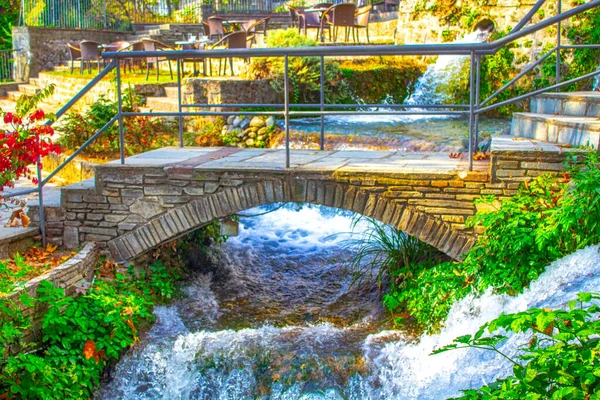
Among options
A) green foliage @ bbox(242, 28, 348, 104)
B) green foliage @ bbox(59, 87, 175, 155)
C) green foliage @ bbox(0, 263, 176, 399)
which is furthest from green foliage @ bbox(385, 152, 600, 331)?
green foliage @ bbox(242, 28, 348, 104)

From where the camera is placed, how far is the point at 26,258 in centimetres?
655

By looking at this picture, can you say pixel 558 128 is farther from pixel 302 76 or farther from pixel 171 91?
pixel 171 91

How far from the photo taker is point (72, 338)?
5.85 m

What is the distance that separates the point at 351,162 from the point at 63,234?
9.21 feet

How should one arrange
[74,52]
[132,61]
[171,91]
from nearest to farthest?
[171,91] → [132,61] → [74,52]

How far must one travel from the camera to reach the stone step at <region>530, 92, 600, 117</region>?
6.36m

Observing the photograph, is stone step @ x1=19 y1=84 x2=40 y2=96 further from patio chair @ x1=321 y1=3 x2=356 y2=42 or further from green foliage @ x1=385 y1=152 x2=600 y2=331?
green foliage @ x1=385 y1=152 x2=600 y2=331

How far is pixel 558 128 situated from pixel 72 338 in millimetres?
4280

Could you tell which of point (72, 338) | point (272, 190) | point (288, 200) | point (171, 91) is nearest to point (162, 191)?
point (272, 190)

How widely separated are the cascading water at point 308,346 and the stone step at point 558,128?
3.52ft

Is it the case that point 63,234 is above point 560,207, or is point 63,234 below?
below

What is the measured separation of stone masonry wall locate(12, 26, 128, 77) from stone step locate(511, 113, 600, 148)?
47.9ft

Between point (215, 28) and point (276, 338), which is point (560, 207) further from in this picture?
point (215, 28)

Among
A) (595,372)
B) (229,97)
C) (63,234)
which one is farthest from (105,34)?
(595,372)
